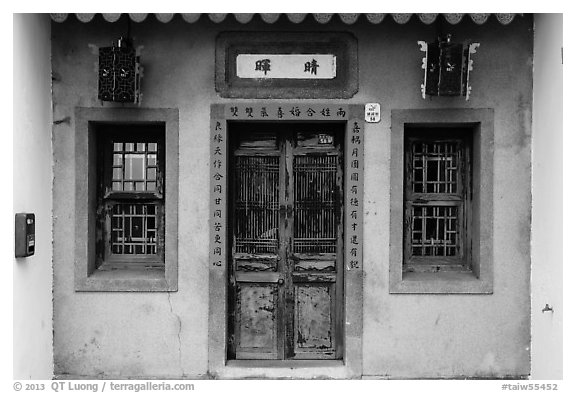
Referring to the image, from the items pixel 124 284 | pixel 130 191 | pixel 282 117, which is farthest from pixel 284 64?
pixel 124 284

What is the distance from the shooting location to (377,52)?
565cm

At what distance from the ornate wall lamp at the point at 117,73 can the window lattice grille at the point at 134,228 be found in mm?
1151

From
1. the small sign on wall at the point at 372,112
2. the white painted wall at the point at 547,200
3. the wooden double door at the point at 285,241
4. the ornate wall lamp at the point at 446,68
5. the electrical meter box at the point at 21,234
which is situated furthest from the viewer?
the wooden double door at the point at 285,241

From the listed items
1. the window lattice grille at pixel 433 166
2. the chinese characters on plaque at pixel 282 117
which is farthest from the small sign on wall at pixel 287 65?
the window lattice grille at pixel 433 166

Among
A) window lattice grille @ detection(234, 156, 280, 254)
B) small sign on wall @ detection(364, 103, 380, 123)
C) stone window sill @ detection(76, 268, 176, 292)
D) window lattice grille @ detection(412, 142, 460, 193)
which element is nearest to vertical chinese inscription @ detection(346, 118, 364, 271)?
small sign on wall @ detection(364, 103, 380, 123)

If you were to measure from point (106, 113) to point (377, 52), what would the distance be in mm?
2703

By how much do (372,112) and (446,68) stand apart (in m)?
0.79

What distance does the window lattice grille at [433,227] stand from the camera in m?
5.94

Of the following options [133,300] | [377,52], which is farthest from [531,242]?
[133,300]

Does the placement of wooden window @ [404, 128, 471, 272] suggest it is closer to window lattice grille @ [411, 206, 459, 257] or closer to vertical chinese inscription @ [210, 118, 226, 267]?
window lattice grille @ [411, 206, 459, 257]

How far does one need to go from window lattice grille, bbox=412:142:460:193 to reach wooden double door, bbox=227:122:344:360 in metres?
0.78

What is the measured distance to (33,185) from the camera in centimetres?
523

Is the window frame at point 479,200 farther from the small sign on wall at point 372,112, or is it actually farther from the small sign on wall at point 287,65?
the small sign on wall at point 287,65

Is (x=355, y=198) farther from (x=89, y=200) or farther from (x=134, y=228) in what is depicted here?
(x=89, y=200)
